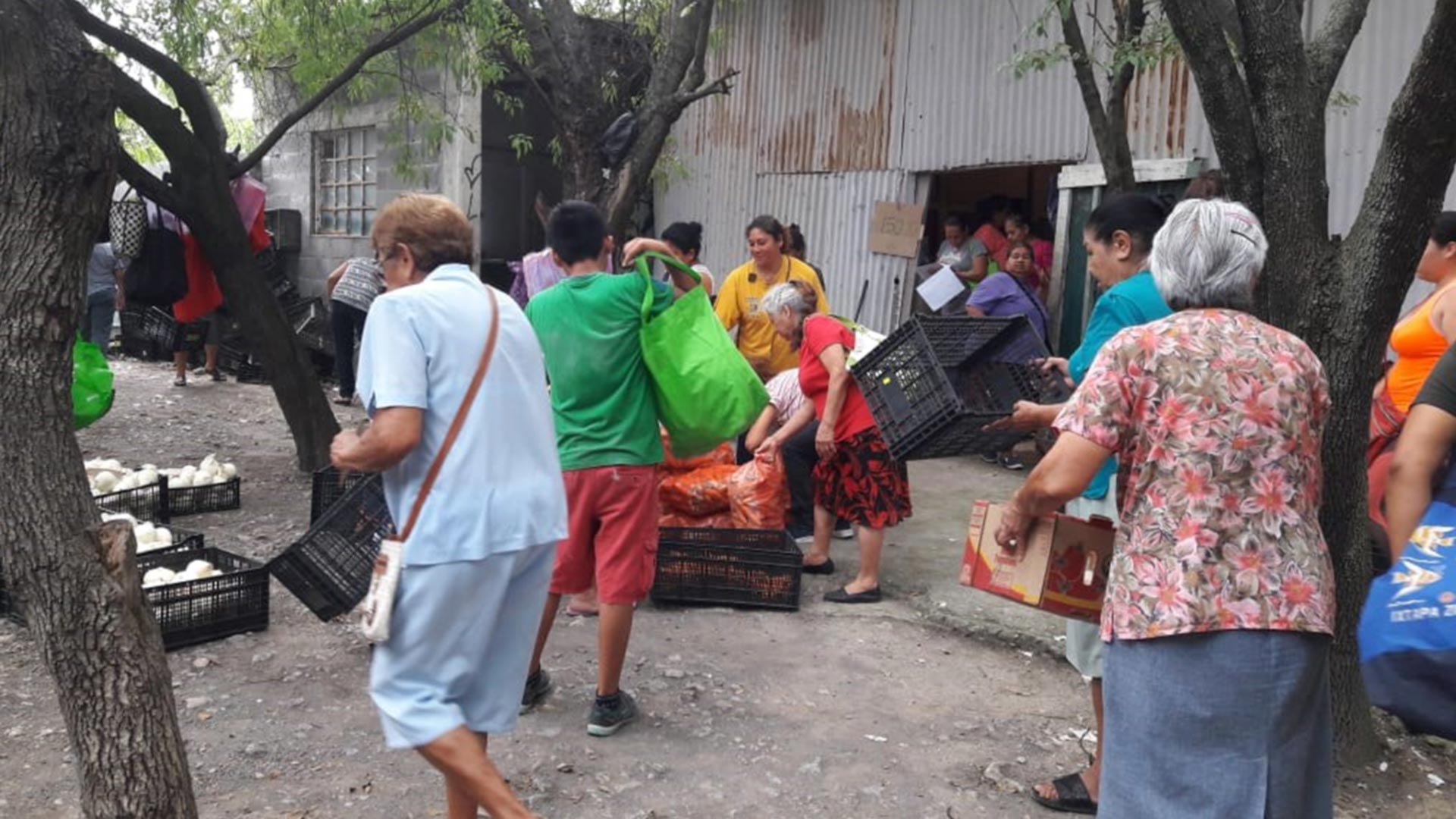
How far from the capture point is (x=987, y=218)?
34.6 feet

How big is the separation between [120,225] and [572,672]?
5.48 m

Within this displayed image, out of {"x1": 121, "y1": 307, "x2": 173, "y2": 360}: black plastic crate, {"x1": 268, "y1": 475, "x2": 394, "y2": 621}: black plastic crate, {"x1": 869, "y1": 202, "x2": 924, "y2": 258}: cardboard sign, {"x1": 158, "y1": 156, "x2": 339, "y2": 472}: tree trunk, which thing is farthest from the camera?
{"x1": 121, "y1": 307, "x2": 173, "y2": 360}: black plastic crate

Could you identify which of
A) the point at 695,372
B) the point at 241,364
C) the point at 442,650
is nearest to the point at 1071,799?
the point at 695,372

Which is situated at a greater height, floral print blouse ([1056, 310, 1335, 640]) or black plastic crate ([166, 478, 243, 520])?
floral print blouse ([1056, 310, 1335, 640])

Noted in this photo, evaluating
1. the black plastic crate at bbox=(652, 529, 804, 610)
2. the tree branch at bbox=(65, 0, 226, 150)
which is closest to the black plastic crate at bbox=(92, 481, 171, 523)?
→ the tree branch at bbox=(65, 0, 226, 150)

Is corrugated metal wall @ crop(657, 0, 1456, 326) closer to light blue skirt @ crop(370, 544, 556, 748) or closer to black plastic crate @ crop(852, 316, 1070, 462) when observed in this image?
black plastic crate @ crop(852, 316, 1070, 462)

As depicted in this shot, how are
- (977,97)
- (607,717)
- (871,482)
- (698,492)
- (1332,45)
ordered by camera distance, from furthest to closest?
(977,97) < (698,492) < (871,482) < (607,717) < (1332,45)

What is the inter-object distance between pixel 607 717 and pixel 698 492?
2384mm

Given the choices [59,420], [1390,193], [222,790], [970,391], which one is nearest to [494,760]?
[222,790]

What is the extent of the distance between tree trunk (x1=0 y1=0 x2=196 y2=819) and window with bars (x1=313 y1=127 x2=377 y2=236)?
1145cm

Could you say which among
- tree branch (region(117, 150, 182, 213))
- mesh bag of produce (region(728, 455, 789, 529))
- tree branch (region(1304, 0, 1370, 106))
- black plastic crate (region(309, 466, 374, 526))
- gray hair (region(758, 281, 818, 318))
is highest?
tree branch (region(1304, 0, 1370, 106))

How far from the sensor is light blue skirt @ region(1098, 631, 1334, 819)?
2.50 m

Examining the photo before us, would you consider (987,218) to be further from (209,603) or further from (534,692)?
(209,603)

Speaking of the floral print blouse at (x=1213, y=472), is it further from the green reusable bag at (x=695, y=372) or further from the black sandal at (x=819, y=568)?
the black sandal at (x=819, y=568)
